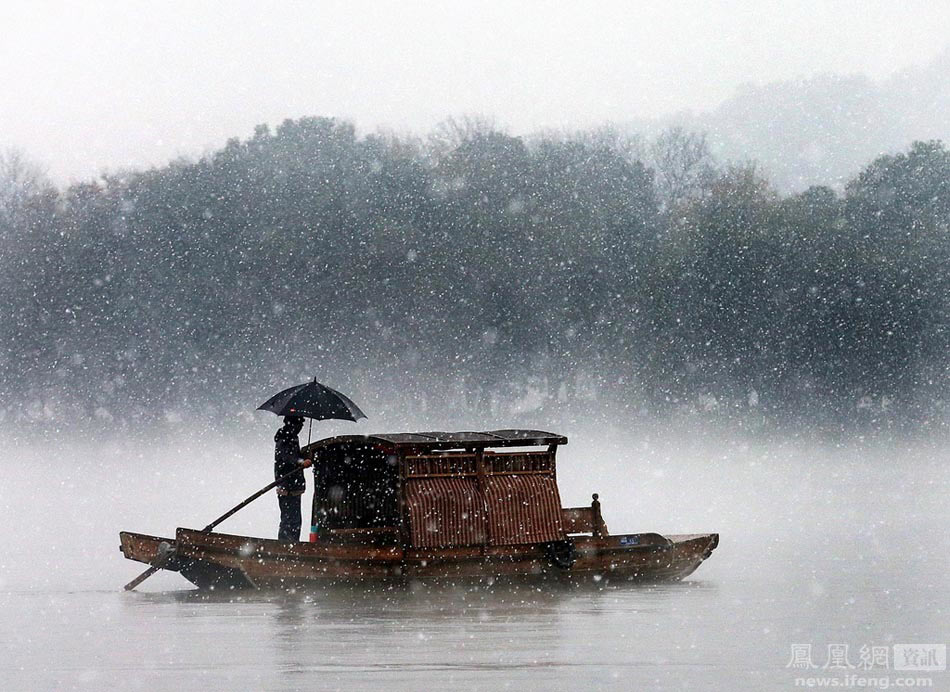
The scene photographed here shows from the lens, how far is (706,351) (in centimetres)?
6222

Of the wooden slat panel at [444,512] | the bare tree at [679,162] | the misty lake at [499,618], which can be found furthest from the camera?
the bare tree at [679,162]

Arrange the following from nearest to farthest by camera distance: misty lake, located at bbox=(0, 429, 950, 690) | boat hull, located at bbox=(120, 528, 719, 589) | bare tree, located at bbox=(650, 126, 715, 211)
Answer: misty lake, located at bbox=(0, 429, 950, 690) < boat hull, located at bbox=(120, 528, 719, 589) < bare tree, located at bbox=(650, 126, 715, 211)

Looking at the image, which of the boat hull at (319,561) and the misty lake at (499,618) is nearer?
the misty lake at (499,618)

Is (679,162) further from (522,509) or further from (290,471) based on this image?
(290,471)

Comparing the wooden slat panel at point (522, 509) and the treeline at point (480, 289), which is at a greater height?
the treeline at point (480, 289)

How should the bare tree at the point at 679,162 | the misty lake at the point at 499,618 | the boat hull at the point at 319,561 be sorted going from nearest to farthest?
1. the misty lake at the point at 499,618
2. the boat hull at the point at 319,561
3. the bare tree at the point at 679,162

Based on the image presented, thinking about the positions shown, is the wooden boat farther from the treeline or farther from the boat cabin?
the treeline

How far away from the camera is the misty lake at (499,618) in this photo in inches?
621

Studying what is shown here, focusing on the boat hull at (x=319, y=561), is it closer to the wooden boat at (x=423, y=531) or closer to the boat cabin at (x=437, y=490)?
the wooden boat at (x=423, y=531)

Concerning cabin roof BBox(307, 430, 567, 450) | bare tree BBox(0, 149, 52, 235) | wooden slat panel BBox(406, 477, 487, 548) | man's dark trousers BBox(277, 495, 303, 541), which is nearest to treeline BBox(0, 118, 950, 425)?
bare tree BBox(0, 149, 52, 235)

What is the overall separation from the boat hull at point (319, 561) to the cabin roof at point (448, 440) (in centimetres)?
132

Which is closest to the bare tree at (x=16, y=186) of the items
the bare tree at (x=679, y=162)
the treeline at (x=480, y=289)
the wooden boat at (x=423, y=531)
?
the treeline at (x=480, y=289)

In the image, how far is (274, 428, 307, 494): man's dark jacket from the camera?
22.6 meters

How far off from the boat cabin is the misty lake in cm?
80
